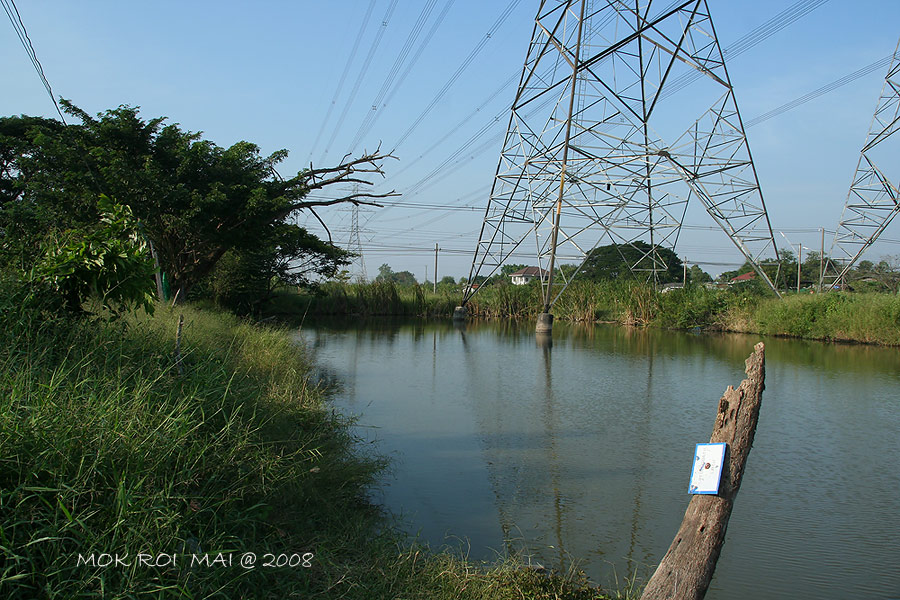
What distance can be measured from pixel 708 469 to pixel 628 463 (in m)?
3.90

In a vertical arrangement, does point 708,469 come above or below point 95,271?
below

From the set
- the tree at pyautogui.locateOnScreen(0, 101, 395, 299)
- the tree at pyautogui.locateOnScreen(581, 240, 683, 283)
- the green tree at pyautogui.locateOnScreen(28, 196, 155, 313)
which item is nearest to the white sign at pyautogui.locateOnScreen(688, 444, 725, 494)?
the green tree at pyautogui.locateOnScreen(28, 196, 155, 313)

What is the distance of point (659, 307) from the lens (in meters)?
26.1

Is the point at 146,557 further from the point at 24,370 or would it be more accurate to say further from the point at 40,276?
the point at 40,276

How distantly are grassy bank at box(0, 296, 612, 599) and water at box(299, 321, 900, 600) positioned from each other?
32.2 inches

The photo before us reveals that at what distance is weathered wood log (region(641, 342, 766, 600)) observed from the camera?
2.50m

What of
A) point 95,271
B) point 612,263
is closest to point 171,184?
point 95,271

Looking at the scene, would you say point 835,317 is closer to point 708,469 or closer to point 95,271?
point 708,469

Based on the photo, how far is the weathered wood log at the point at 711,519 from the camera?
250 centimetres

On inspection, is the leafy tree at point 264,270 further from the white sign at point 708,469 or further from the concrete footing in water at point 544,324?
the white sign at point 708,469

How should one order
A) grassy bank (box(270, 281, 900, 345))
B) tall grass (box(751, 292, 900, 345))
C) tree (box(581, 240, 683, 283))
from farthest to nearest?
tree (box(581, 240, 683, 283)) < grassy bank (box(270, 281, 900, 345)) < tall grass (box(751, 292, 900, 345))

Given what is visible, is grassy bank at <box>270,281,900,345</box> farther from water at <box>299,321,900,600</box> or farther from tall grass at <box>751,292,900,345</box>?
water at <box>299,321,900,600</box>

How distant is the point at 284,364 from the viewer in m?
8.37

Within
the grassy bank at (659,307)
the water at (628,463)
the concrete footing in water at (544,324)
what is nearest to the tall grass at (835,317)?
the grassy bank at (659,307)
